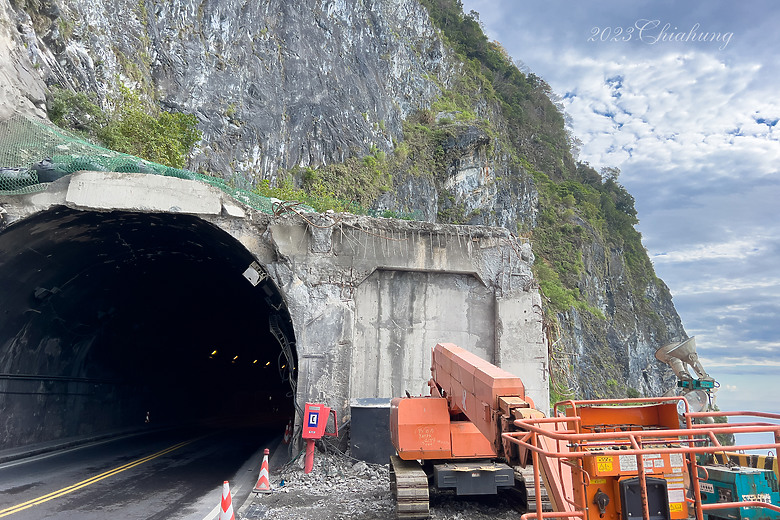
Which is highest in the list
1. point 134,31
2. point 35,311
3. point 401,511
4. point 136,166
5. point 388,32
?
point 388,32

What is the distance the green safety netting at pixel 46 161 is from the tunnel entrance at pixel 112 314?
81 cm

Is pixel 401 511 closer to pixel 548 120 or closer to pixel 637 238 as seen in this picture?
pixel 548 120

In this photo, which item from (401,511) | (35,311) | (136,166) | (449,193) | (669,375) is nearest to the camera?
(401,511)

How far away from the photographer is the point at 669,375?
69.0 meters

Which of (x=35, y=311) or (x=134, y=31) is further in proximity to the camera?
(x=134, y=31)

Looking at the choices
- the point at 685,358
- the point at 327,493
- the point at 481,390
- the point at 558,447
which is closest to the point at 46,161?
the point at 327,493

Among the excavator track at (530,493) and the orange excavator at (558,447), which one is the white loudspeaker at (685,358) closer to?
the orange excavator at (558,447)

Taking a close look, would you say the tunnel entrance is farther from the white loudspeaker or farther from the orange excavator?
the white loudspeaker

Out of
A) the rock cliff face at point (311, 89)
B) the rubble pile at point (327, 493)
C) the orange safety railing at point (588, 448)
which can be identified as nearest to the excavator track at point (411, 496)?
the rubble pile at point (327, 493)

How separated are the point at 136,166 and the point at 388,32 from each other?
45.1 meters

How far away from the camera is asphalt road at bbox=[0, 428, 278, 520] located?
28.5 ft

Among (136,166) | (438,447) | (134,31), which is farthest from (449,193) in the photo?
(438,447)

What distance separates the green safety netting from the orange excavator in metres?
7.64

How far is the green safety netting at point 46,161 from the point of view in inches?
446
